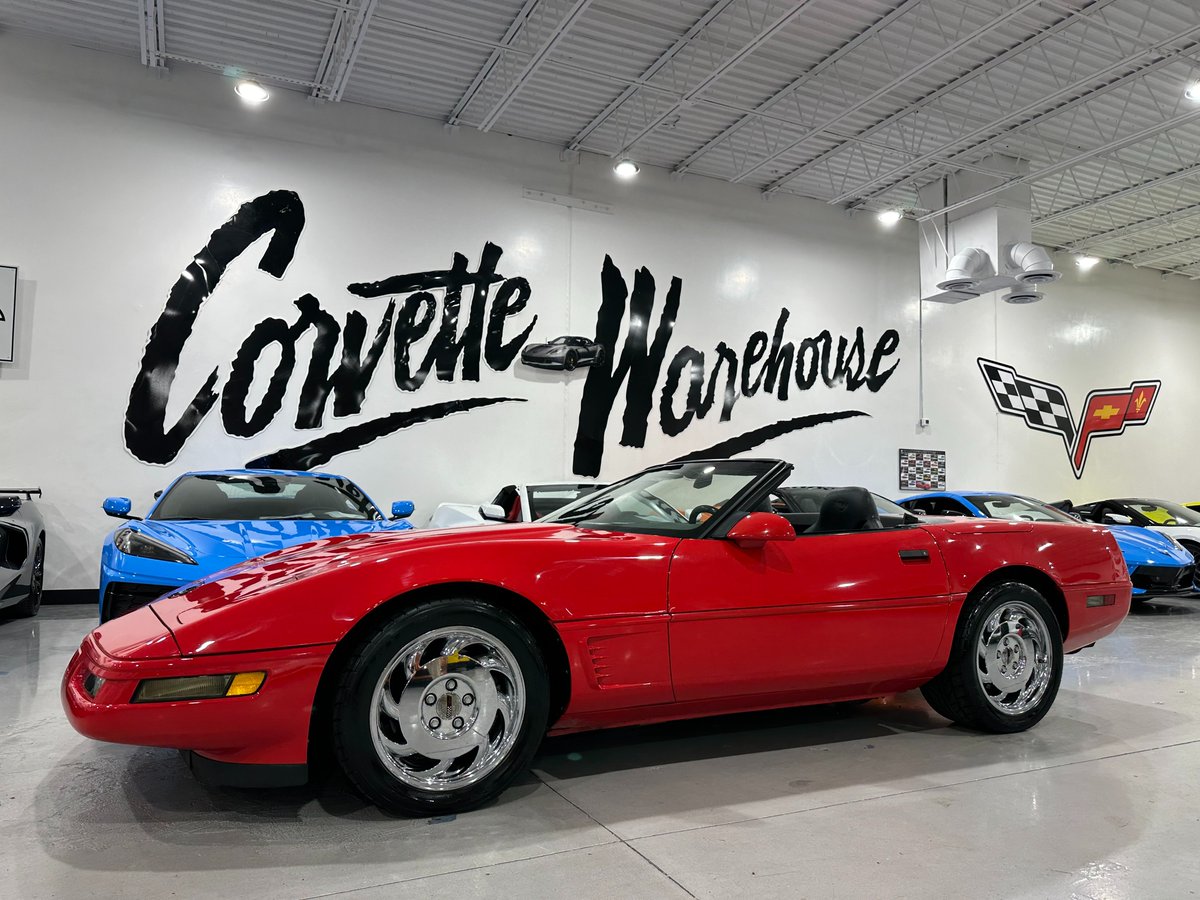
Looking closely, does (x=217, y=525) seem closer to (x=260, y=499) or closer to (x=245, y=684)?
(x=260, y=499)

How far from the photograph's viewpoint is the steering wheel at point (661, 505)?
3.01 meters

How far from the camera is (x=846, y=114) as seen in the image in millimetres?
8938

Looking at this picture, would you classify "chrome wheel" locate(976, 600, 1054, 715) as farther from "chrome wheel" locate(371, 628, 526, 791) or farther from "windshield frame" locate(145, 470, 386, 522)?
"windshield frame" locate(145, 470, 386, 522)

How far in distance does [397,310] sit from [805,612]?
732 cm

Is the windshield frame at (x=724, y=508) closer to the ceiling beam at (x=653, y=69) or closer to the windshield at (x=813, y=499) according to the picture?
the windshield at (x=813, y=499)

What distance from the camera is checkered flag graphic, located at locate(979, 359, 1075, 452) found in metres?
13.2

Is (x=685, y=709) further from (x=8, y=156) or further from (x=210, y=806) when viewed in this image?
(x=8, y=156)

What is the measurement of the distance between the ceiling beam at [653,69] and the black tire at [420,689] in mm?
6865

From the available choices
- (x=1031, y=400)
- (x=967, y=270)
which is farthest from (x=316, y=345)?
(x=1031, y=400)

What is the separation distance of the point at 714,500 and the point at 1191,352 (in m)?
16.5

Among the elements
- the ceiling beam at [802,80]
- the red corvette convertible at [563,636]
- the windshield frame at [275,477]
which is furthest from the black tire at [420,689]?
the ceiling beam at [802,80]

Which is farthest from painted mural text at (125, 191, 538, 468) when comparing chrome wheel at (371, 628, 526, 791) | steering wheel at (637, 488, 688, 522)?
chrome wheel at (371, 628, 526, 791)

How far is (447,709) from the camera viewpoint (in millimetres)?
2369

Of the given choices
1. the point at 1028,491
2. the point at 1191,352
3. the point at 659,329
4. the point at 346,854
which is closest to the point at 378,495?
the point at 659,329
